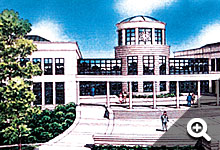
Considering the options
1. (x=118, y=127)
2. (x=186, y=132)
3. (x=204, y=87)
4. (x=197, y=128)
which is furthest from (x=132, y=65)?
(x=197, y=128)

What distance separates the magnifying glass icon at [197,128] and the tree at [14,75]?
1225 centimetres

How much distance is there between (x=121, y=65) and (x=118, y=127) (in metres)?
18.7

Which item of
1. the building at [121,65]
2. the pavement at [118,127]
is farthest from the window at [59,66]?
the pavement at [118,127]

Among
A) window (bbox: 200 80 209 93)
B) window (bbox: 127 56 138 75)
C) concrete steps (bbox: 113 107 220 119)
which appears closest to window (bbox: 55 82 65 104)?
concrete steps (bbox: 113 107 220 119)

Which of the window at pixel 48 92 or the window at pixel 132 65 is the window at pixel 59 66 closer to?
the window at pixel 48 92

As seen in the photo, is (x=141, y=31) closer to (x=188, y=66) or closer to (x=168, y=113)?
(x=188, y=66)

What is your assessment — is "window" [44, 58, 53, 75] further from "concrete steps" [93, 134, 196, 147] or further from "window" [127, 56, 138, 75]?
"concrete steps" [93, 134, 196, 147]

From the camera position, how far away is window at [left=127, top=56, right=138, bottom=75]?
42.9 meters

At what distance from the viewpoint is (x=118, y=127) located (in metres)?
26.4

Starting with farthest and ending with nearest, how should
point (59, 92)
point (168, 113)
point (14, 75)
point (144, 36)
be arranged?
point (144, 36)
point (59, 92)
point (168, 113)
point (14, 75)

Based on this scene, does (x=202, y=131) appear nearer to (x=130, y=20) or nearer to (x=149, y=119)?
(x=149, y=119)

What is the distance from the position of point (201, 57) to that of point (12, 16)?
4146 centimetres

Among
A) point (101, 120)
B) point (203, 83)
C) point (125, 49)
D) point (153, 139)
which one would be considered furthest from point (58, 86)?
point (203, 83)

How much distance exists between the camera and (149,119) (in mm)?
30172
